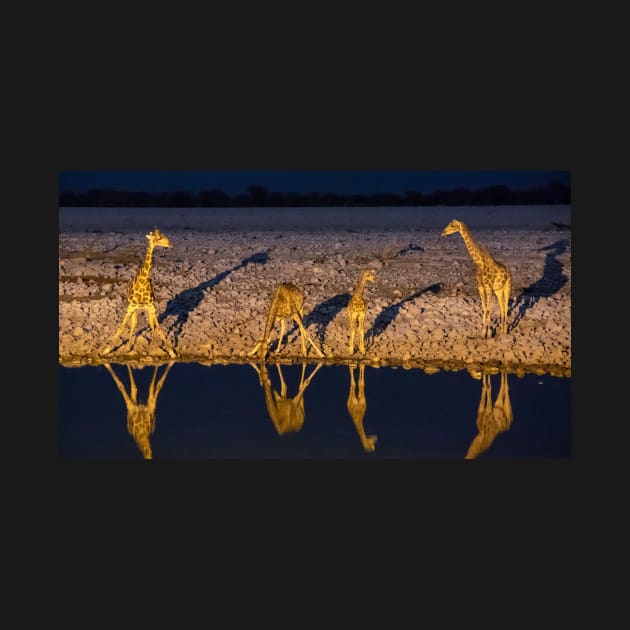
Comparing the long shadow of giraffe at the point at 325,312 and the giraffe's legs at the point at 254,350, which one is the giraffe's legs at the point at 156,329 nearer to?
the giraffe's legs at the point at 254,350

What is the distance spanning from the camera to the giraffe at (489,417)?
13.5 m

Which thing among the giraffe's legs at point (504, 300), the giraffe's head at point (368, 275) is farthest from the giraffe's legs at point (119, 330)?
the giraffe's legs at point (504, 300)

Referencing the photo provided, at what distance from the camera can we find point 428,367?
14.4 metres

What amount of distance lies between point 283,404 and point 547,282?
347 centimetres

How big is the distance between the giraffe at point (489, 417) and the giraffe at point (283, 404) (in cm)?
178

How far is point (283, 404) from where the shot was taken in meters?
14.0

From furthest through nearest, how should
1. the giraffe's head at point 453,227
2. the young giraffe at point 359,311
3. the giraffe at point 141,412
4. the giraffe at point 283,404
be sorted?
1. the giraffe's head at point 453,227
2. the young giraffe at point 359,311
3. the giraffe at point 283,404
4. the giraffe at point 141,412

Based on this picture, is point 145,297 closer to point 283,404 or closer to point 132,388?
point 132,388

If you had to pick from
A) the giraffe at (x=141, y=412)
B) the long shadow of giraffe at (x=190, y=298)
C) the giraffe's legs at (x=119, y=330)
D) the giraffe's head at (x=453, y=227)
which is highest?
the giraffe's head at (x=453, y=227)

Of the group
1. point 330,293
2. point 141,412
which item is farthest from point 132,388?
point 330,293

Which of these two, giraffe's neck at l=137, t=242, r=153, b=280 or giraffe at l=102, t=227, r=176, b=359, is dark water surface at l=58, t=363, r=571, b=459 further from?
giraffe's neck at l=137, t=242, r=153, b=280

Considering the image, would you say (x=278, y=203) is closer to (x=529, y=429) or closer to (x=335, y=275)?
(x=335, y=275)

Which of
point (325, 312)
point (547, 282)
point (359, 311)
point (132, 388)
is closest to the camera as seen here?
point (132, 388)

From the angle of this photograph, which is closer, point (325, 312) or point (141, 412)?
point (141, 412)
